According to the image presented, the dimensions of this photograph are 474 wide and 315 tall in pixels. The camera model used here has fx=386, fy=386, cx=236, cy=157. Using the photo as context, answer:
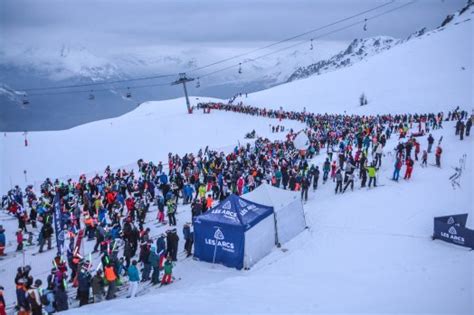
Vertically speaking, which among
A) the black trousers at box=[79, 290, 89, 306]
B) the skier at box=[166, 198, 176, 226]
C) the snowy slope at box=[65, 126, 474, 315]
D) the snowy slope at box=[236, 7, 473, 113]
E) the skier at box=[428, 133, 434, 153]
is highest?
the snowy slope at box=[236, 7, 473, 113]

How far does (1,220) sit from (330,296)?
1656 centimetres

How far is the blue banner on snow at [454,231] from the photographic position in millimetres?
11273

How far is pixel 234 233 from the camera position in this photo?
1207cm

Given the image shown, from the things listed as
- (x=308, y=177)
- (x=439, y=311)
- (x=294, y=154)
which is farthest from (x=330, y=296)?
(x=294, y=154)

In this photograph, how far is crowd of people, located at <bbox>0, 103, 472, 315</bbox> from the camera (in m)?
10.3

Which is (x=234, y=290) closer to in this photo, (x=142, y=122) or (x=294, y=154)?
(x=294, y=154)

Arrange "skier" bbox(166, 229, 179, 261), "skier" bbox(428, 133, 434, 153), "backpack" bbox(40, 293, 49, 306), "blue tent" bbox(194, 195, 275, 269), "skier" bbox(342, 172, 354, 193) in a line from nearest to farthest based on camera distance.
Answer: "backpack" bbox(40, 293, 49, 306)
"blue tent" bbox(194, 195, 275, 269)
"skier" bbox(166, 229, 179, 261)
"skier" bbox(342, 172, 354, 193)
"skier" bbox(428, 133, 434, 153)

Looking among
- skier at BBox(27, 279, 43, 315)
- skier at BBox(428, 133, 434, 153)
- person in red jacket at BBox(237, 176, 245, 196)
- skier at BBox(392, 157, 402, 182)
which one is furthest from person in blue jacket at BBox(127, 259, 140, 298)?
skier at BBox(428, 133, 434, 153)

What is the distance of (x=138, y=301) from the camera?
9453mm

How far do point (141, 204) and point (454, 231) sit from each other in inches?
449

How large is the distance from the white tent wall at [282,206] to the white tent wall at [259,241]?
0.35m

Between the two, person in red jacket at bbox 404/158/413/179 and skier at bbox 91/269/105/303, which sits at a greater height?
person in red jacket at bbox 404/158/413/179

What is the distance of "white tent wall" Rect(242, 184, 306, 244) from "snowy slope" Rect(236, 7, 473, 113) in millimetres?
41164

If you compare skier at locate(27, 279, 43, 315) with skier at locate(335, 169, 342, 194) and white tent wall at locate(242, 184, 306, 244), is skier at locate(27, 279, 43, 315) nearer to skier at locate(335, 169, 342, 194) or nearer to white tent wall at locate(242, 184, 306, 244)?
white tent wall at locate(242, 184, 306, 244)
